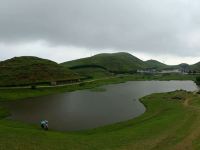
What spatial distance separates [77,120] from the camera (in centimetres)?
7781

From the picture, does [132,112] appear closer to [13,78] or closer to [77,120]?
[77,120]

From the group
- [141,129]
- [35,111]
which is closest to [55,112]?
[35,111]

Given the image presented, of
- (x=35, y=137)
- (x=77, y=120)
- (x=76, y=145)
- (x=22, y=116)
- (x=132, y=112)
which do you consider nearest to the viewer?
(x=76, y=145)

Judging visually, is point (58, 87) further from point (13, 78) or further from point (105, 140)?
point (105, 140)

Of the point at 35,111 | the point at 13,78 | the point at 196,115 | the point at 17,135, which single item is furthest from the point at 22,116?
the point at 13,78

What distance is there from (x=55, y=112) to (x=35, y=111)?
7743mm

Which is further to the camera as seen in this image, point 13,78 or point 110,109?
point 13,78

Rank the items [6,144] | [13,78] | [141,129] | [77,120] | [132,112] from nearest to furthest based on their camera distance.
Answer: [6,144] → [141,129] → [77,120] → [132,112] → [13,78]

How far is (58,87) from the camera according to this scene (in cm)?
17275

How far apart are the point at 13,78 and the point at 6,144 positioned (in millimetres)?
152204

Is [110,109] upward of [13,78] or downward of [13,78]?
downward

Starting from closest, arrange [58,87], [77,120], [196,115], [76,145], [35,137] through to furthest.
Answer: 1. [76,145]
2. [35,137]
3. [196,115]
4. [77,120]
5. [58,87]

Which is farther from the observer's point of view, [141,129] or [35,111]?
[35,111]

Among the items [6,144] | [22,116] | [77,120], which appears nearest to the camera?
[6,144]
